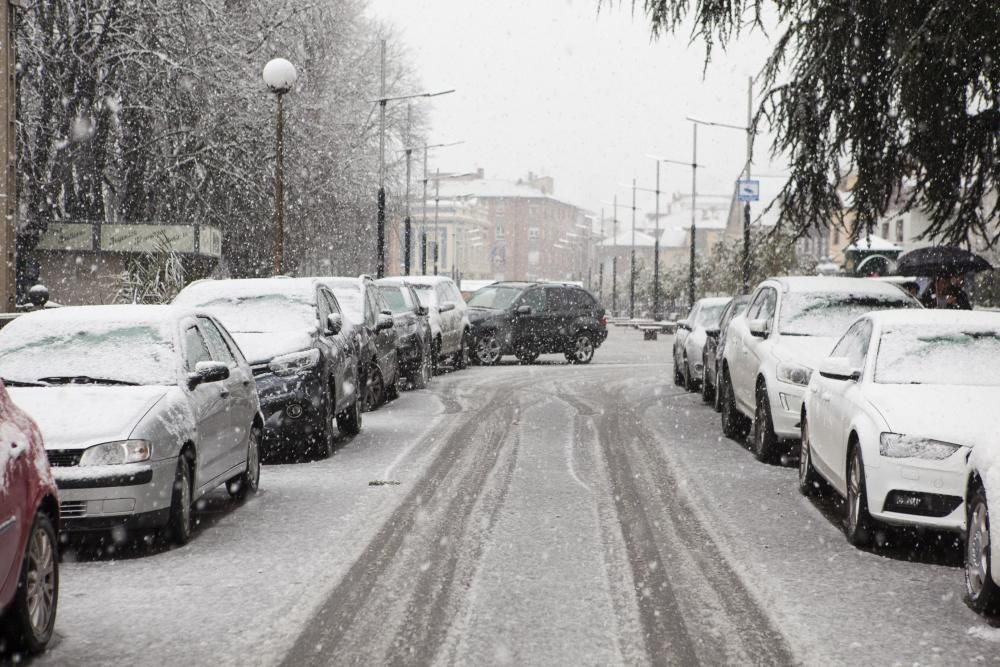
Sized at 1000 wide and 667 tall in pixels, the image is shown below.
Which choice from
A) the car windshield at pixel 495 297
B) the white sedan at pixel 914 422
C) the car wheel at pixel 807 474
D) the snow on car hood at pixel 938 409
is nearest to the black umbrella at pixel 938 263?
the car windshield at pixel 495 297

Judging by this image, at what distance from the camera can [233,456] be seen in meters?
9.34

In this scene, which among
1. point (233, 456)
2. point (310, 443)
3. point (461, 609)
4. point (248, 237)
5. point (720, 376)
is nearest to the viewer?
point (461, 609)

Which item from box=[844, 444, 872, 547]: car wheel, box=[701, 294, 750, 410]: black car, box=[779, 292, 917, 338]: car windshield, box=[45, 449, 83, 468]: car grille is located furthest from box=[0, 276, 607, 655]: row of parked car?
box=[779, 292, 917, 338]: car windshield

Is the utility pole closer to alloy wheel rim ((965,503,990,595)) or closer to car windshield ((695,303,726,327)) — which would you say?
car windshield ((695,303,726,327))

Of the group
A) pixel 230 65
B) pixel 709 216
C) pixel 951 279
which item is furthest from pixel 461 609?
pixel 709 216

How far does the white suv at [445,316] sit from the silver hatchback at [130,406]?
13352mm

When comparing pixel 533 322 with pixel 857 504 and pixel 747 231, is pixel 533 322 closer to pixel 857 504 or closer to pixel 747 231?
pixel 747 231

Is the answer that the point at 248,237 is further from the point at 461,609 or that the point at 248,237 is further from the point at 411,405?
the point at 461,609

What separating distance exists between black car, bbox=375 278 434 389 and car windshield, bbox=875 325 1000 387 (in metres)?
11.2

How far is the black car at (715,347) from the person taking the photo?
1566 cm

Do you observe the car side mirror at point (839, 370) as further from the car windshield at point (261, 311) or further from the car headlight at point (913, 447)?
the car windshield at point (261, 311)

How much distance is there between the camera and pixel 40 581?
549cm

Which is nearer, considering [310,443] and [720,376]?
[310,443]

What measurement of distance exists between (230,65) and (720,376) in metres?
22.0
